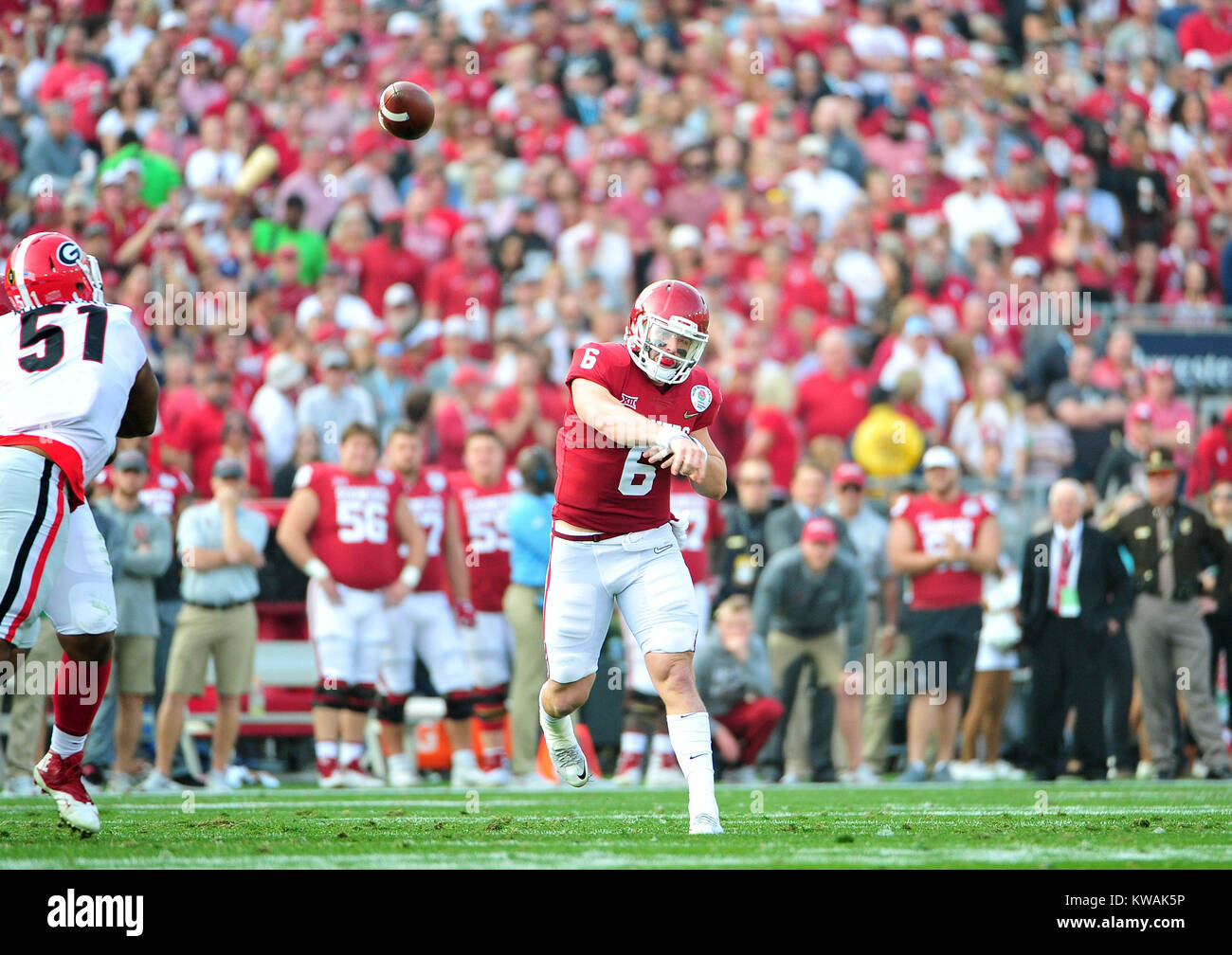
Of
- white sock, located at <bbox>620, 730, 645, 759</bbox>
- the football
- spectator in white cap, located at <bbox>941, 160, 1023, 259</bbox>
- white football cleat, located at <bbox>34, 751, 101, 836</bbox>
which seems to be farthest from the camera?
spectator in white cap, located at <bbox>941, 160, 1023, 259</bbox>

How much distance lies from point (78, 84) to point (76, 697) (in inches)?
379

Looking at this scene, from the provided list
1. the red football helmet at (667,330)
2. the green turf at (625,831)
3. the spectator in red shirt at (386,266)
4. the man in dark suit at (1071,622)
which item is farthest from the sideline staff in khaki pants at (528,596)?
the red football helmet at (667,330)

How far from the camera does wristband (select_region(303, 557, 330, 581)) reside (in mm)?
10609

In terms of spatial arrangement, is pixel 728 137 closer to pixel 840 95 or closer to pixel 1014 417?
pixel 840 95

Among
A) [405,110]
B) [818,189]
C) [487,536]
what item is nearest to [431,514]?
[487,536]

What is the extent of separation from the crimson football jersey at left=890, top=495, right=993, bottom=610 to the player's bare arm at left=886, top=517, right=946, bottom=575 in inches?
1.4

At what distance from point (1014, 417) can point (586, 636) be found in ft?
26.9

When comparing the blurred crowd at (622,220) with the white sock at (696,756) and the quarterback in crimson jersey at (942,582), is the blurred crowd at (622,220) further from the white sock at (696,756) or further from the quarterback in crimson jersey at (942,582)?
the white sock at (696,756)

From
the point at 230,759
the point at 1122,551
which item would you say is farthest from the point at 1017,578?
the point at 230,759

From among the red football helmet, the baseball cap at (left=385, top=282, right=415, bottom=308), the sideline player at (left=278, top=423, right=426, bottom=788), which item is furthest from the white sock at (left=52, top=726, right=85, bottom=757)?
the baseball cap at (left=385, top=282, right=415, bottom=308)

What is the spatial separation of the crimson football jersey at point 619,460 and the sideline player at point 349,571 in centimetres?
397

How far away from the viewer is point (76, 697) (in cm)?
669
